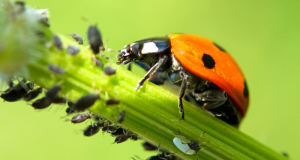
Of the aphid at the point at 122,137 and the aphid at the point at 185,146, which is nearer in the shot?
the aphid at the point at 185,146

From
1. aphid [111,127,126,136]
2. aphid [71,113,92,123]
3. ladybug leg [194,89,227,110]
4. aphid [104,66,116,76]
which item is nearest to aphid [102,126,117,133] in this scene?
aphid [111,127,126,136]

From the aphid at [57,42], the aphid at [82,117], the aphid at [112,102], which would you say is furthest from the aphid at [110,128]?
the aphid at [57,42]

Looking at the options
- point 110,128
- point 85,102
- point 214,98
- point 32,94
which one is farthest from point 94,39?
point 214,98

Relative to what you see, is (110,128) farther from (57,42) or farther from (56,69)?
(57,42)

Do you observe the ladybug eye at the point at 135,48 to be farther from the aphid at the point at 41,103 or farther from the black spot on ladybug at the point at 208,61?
the aphid at the point at 41,103

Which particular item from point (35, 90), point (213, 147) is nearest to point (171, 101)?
point (213, 147)

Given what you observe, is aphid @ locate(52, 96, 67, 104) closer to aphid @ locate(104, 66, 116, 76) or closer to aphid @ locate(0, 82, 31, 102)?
aphid @ locate(0, 82, 31, 102)

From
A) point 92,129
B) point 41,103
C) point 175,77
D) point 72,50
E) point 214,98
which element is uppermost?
point 72,50
